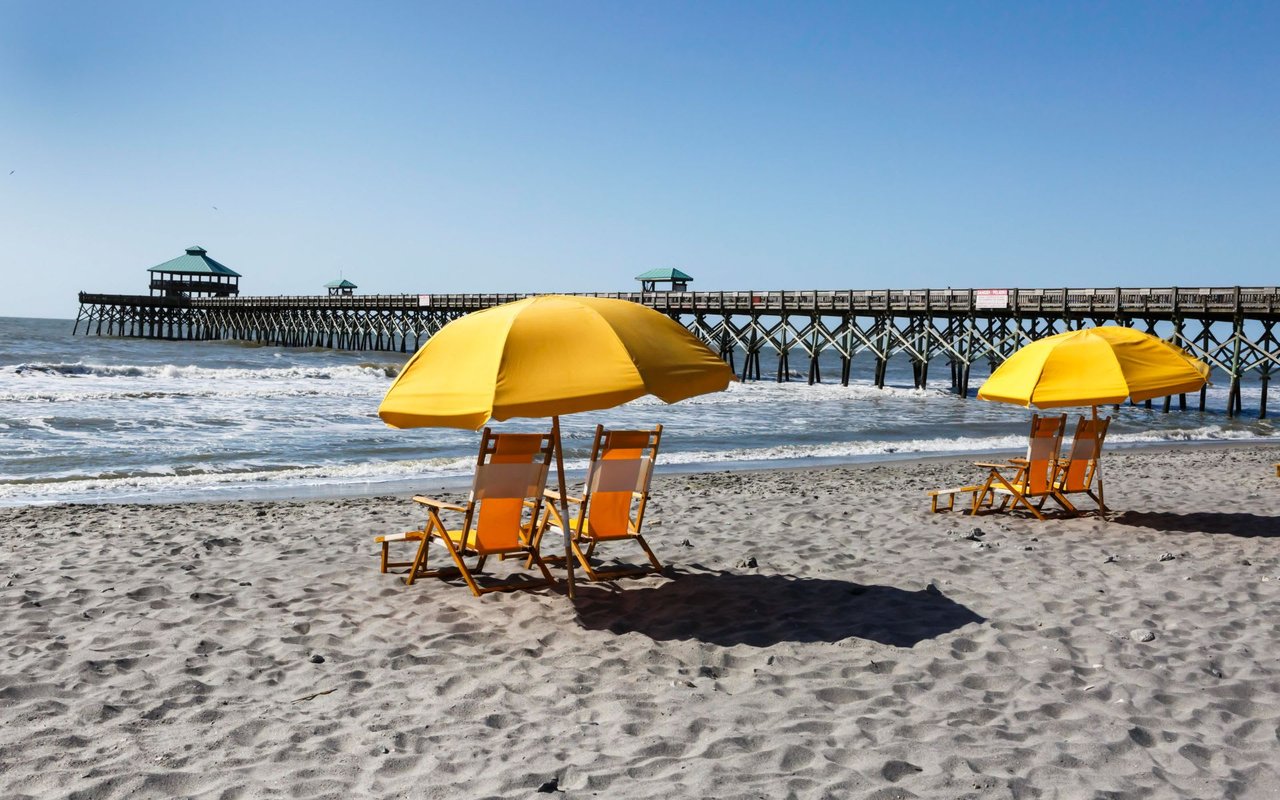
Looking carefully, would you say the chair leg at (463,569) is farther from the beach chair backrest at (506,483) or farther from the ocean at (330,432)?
the ocean at (330,432)

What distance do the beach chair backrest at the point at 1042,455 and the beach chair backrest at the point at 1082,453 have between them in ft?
0.36

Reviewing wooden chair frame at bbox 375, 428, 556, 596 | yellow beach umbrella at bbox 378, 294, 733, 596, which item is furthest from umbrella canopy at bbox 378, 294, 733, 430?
wooden chair frame at bbox 375, 428, 556, 596

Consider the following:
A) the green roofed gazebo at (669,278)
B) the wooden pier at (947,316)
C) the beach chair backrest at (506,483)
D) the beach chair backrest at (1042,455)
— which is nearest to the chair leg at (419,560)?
the beach chair backrest at (506,483)

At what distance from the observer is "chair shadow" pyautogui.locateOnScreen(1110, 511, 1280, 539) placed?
707 centimetres

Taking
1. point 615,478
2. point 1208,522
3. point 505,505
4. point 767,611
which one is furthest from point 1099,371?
point 505,505

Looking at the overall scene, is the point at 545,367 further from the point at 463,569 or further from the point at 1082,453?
the point at 1082,453

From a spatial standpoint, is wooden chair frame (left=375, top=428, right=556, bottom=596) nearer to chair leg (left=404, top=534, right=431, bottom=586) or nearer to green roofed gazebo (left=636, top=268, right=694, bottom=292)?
chair leg (left=404, top=534, right=431, bottom=586)

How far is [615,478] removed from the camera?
5.07 metres

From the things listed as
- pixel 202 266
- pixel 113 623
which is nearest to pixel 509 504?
pixel 113 623

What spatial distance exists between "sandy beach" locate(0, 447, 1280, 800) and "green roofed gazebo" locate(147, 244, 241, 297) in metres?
61.8

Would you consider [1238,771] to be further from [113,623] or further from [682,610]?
[113,623]

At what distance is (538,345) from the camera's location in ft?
14.3

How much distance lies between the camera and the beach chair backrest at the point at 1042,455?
749 centimetres

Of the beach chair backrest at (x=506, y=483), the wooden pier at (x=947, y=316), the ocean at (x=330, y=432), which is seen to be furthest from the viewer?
the wooden pier at (x=947, y=316)
